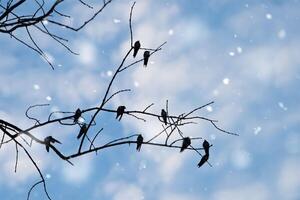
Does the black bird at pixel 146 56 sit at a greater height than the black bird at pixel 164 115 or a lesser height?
greater

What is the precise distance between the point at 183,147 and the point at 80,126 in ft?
2.32

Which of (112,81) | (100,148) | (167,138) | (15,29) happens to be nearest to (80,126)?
(100,148)

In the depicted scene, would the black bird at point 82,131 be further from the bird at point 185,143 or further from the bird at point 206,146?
the bird at point 206,146

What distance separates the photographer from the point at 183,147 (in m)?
2.39

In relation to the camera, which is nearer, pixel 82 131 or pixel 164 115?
pixel 82 131

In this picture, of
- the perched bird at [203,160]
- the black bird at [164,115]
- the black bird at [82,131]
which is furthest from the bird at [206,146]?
the black bird at [82,131]

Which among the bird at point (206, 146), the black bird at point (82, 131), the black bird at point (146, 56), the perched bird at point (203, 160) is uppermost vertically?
the black bird at point (146, 56)

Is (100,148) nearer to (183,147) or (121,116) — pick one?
(121,116)

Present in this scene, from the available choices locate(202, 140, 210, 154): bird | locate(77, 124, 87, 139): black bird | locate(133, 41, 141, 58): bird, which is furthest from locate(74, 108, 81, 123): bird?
locate(202, 140, 210, 154): bird

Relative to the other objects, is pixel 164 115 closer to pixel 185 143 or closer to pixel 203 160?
pixel 185 143

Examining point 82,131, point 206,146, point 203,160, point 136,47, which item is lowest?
point 203,160

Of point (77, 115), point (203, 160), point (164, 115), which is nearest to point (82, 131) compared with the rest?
point (77, 115)

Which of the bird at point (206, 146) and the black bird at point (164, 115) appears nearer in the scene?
the bird at point (206, 146)

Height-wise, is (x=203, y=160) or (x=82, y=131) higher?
(x=82, y=131)
